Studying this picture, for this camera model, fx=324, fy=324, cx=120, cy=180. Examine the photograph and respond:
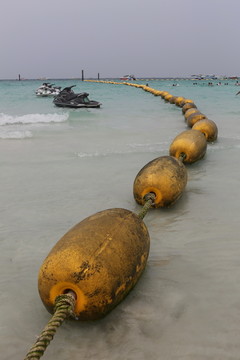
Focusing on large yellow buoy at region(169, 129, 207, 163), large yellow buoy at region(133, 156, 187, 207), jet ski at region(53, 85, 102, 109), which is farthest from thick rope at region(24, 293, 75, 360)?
jet ski at region(53, 85, 102, 109)

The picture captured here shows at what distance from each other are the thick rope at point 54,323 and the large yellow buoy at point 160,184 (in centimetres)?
210

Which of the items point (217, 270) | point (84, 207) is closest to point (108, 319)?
point (217, 270)

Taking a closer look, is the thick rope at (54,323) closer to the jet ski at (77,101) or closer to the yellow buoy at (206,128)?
the yellow buoy at (206,128)

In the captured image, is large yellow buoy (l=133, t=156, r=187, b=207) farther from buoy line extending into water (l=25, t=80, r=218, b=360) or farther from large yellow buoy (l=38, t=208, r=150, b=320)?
large yellow buoy (l=38, t=208, r=150, b=320)

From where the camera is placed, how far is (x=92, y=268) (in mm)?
2078

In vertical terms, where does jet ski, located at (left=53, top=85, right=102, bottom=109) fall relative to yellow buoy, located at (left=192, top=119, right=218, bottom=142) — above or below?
below

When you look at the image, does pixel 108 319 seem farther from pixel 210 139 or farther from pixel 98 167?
pixel 210 139

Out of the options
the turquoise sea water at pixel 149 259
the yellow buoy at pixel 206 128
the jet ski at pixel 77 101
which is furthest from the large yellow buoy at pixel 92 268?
the jet ski at pixel 77 101

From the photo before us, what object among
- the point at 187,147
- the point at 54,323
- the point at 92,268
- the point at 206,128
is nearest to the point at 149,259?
the point at 92,268

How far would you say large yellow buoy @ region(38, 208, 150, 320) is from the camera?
2066 millimetres

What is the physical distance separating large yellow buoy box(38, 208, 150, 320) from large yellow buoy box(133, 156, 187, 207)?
62.2 inches

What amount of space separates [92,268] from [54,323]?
395mm

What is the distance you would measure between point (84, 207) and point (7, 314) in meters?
2.10

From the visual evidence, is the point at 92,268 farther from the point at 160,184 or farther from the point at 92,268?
the point at 160,184
